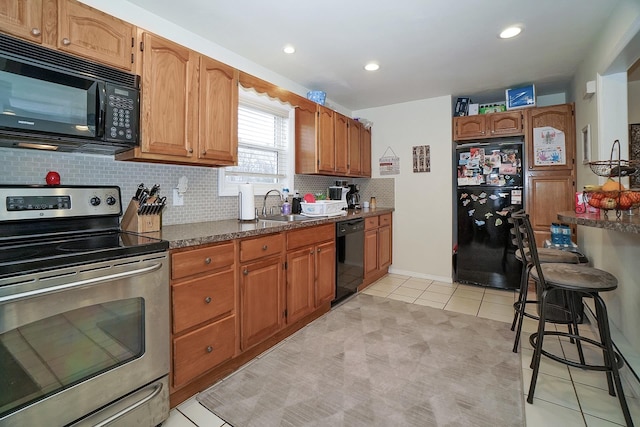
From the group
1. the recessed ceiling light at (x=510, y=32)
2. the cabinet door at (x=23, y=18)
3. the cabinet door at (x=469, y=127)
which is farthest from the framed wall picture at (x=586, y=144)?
the cabinet door at (x=23, y=18)

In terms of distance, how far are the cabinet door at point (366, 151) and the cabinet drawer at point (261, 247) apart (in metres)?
2.41

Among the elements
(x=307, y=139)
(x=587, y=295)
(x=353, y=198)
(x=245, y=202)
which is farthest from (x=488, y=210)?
(x=245, y=202)

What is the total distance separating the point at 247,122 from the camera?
9.98ft

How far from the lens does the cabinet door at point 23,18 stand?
1332mm

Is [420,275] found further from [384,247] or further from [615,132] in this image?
[615,132]

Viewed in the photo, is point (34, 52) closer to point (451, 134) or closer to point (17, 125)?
point (17, 125)

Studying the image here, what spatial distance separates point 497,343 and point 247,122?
2970 mm

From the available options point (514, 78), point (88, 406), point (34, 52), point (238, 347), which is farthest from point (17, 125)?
point (514, 78)

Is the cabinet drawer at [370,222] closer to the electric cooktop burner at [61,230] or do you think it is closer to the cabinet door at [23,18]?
the electric cooktop burner at [61,230]

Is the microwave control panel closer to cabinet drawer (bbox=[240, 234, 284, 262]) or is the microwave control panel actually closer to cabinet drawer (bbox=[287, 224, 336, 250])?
cabinet drawer (bbox=[240, 234, 284, 262])

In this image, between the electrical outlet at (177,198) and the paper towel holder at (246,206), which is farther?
the paper towel holder at (246,206)

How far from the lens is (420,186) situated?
13.7 ft

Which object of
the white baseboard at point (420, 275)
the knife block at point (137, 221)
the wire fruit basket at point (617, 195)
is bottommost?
the white baseboard at point (420, 275)

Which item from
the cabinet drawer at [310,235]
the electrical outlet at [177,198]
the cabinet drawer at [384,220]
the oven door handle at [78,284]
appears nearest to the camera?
the oven door handle at [78,284]
